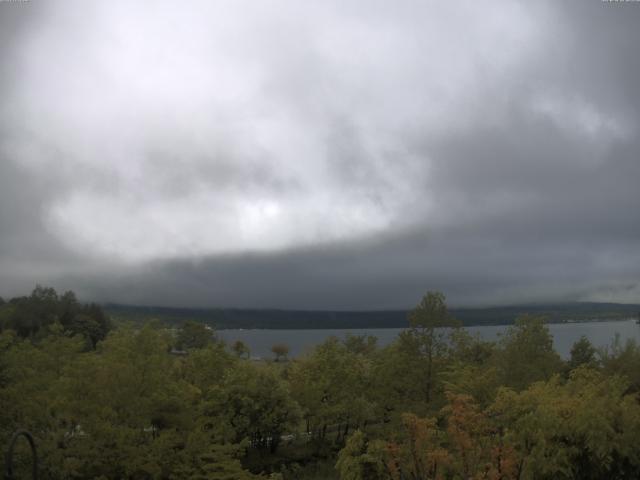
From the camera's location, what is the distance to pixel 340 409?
34.3m

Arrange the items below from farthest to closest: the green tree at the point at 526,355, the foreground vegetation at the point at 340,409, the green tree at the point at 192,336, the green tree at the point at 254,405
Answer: the green tree at the point at 192,336
the green tree at the point at 254,405
the green tree at the point at 526,355
the foreground vegetation at the point at 340,409

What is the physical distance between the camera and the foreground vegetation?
17344 millimetres

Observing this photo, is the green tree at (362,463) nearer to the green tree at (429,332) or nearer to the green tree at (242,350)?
the green tree at (429,332)

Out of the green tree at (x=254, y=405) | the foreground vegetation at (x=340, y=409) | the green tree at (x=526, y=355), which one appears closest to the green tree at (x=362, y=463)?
the foreground vegetation at (x=340, y=409)

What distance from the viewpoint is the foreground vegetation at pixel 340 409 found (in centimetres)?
1734

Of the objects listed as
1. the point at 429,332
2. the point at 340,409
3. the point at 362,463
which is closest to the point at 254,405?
the point at 340,409

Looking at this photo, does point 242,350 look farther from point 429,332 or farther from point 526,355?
point 526,355

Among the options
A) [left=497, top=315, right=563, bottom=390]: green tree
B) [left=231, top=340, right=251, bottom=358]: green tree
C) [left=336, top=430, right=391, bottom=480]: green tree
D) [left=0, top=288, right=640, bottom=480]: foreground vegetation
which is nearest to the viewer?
[left=0, top=288, right=640, bottom=480]: foreground vegetation

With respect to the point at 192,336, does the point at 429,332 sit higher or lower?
higher

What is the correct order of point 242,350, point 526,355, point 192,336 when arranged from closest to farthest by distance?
point 526,355, point 242,350, point 192,336

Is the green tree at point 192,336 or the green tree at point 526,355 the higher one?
the green tree at point 526,355

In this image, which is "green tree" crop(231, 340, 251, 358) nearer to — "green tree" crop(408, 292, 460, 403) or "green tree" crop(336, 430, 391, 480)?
"green tree" crop(408, 292, 460, 403)

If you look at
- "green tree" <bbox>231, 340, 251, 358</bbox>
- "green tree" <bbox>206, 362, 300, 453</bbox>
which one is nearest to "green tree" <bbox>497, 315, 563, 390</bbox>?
"green tree" <bbox>206, 362, 300, 453</bbox>

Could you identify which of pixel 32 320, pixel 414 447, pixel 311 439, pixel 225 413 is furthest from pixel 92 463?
pixel 32 320
